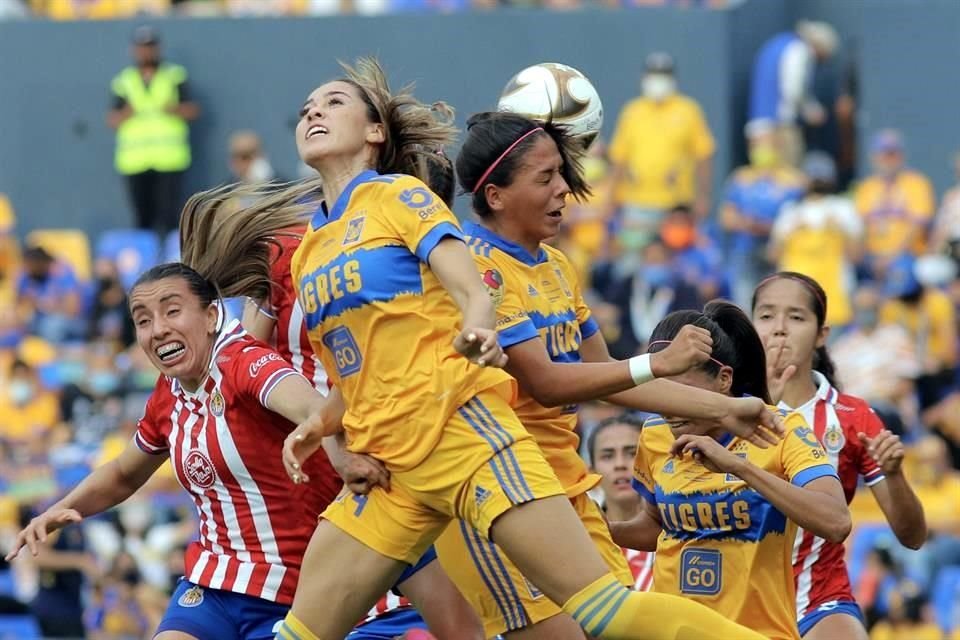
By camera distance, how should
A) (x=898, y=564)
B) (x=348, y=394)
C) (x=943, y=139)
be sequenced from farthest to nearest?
(x=943, y=139), (x=898, y=564), (x=348, y=394)

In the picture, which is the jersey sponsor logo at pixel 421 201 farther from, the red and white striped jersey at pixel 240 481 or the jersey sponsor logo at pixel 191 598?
the jersey sponsor logo at pixel 191 598

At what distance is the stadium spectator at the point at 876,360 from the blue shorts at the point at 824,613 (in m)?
5.51

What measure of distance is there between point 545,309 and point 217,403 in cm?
103

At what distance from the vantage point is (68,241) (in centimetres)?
1700

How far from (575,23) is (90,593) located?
651 cm

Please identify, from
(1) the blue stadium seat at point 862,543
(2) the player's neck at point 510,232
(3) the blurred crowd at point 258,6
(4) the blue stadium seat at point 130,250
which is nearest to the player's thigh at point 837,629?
(2) the player's neck at point 510,232

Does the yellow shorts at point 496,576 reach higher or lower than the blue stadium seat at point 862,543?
higher

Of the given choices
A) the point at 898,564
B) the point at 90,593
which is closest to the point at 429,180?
the point at 898,564

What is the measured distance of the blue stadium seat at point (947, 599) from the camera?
1073 centimetres

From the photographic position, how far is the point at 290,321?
6.34 meters

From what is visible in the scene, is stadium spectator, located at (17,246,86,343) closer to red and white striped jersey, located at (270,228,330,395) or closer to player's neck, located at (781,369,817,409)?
red and white striped jersey, located at (270,228,330,395)

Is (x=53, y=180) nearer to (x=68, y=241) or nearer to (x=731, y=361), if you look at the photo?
(x=68, y=241)

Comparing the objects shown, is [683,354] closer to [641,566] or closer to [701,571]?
[701,571]

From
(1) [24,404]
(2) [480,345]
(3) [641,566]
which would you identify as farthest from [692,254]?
(2) [480,345]
